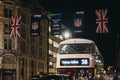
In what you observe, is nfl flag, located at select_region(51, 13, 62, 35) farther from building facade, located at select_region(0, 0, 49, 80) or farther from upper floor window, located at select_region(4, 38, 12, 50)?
upper floor window, located at select_region(4, 38, 12, 50)

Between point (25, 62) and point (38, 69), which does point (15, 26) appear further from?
point (38, 69)

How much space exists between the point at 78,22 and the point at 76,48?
12.4 feet

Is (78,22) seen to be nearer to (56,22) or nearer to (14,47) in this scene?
(56,22)

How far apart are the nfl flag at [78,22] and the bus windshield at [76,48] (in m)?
3.29

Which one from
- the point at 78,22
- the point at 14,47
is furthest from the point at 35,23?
the point at 14,47

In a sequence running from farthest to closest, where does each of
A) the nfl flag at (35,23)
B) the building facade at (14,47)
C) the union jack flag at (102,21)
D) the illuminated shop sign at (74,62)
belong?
the building facade at (14,47), the nfl flag at (35,23), the union jack flag at (102,21), the illuminated shop sign at (74,62)

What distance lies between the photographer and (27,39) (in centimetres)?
7444

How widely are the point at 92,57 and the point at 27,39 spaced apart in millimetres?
43818

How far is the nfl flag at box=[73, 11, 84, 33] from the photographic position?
118 ft

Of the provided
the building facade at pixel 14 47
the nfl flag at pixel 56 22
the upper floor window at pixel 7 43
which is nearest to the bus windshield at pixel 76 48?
the nfl flag at pixel 56 22

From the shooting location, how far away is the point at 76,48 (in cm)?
3322

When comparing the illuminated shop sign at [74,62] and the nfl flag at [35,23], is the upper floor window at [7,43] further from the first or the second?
the illuminated shop sign at [74,62]

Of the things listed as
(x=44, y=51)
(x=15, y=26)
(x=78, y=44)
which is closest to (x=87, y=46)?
(x=78, y=44)

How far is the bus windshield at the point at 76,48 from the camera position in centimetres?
3258
